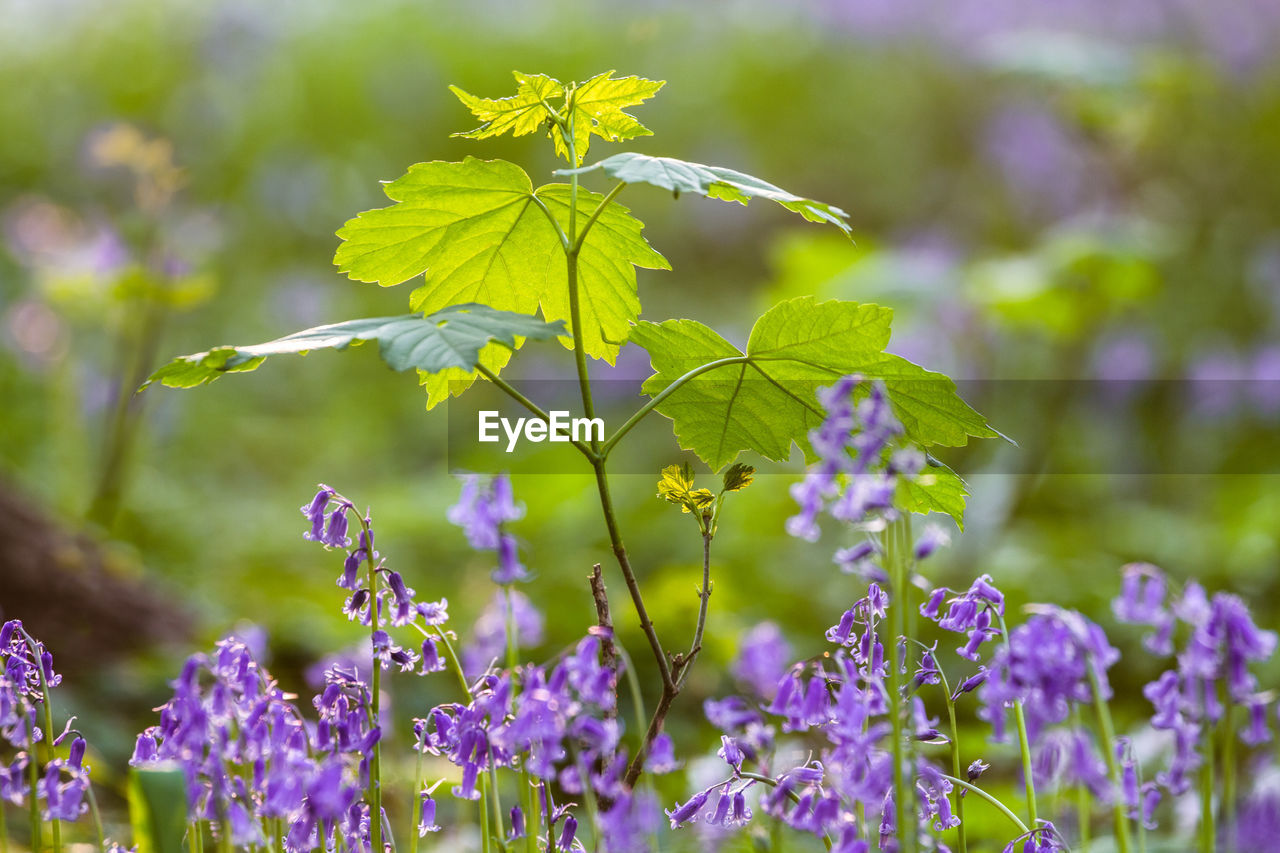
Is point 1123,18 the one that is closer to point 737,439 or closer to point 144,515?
point 144,515

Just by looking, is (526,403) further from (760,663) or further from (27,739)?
(760,663)

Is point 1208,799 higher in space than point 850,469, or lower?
lower

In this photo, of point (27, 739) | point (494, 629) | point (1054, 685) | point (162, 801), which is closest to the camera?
point (1054, 685)

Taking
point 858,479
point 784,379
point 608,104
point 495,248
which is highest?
point 608,104

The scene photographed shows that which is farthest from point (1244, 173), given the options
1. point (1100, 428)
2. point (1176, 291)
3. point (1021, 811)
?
point (1021, 811)

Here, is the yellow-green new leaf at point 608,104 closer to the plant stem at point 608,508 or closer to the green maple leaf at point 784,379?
the plant stem at point 608,508

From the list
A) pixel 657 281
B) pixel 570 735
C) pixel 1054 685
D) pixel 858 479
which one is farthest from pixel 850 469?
pixel 657 281
